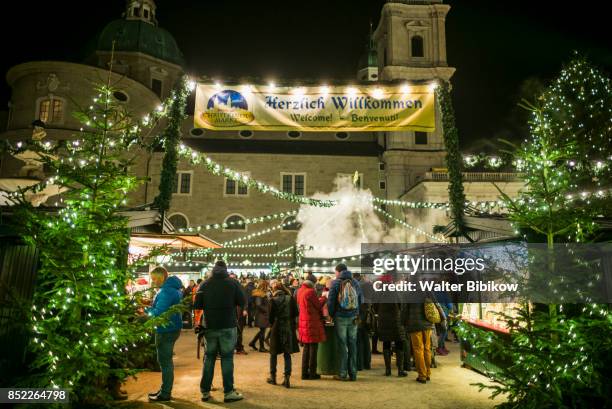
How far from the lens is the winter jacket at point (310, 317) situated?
301 inches

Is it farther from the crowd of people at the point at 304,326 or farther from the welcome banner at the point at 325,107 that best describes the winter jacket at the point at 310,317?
the welcome banner at the point at 325,107

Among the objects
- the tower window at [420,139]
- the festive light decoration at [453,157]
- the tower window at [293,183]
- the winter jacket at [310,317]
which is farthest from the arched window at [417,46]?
the winter jacket at [310,317]

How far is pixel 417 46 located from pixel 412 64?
218 cm

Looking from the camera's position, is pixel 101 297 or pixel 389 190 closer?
pixel 101 297

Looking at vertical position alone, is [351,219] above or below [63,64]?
below

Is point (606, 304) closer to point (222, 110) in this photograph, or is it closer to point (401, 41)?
point (222, 110)

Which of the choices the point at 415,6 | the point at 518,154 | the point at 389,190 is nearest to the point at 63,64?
the point at 389,190

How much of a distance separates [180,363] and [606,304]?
7839 millimetres

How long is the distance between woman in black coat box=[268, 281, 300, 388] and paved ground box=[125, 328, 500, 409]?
1.22 feet

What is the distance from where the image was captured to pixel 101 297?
207 inches

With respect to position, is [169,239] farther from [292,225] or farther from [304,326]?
[292,225]

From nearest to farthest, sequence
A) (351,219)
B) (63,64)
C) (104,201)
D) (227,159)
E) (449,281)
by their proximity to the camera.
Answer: (104,201) < (449,281) < (63,64) < (351,219) < (227,159)

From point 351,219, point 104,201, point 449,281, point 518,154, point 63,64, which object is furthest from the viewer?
point 351,219

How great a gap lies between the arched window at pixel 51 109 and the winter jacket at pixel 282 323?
99.4 feet
